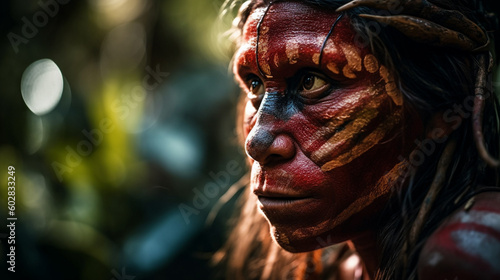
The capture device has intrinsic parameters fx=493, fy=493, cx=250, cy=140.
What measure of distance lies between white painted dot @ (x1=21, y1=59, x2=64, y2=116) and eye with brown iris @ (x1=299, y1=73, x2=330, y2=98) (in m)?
2.01

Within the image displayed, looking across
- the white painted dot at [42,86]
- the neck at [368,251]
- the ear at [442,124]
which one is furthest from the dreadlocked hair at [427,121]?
the white painted dot at [42,86]

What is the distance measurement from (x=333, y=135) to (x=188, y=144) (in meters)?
1.82

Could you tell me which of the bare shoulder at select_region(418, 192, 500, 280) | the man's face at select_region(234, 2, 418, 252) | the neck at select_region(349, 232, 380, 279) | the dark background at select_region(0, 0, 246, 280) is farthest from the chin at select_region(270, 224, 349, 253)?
the dark background at select_region(0, 0, 246, 280)

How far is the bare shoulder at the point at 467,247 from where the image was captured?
0.98 metres

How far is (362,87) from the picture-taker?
4.19 ft

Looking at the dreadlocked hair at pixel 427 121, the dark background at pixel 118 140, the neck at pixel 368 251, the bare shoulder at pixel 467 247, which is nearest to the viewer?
the bare shoulder at pixel 467 247

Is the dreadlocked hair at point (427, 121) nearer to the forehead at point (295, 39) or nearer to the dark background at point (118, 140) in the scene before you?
the forehead at point (295, 39)

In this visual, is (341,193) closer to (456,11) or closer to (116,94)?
(456,11)

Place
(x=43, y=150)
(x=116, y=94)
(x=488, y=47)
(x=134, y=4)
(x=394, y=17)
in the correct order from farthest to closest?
(x=134, y=4)
(x=116, y=94)
(x=43, y=150)
(x=488, y=47)
(x=394, y=17)

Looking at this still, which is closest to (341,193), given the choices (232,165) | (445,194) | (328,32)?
(445,194)

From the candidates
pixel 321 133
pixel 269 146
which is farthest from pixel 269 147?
pixel 321 133

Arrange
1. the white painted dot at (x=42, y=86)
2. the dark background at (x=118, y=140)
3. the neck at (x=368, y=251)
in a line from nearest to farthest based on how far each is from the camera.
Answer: the neck at (x=368, y=251)
the dark background at (x=118, y=140)
the white painted dot at (x=42, y=86)

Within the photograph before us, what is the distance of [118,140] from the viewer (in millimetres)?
2881

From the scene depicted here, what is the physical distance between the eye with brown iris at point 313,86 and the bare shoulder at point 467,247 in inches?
18.0
